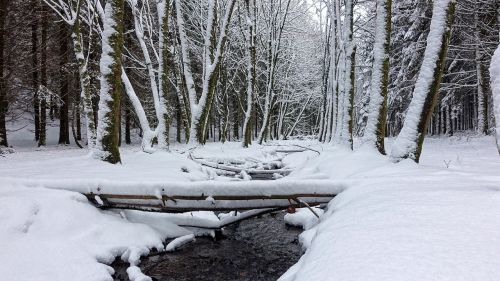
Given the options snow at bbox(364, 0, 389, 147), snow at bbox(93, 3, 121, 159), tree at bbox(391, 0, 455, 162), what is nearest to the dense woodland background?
snow at bbox(93, 3, 121, 159)

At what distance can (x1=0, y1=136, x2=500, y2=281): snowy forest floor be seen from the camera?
2.41m

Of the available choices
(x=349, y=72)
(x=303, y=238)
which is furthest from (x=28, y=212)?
(x=349, y=72)

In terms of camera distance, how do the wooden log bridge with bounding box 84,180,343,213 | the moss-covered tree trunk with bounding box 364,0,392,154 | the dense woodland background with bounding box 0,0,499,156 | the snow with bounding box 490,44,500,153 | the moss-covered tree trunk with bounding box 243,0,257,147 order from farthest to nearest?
the moss-covered tree trunk with bounding box 243,0,257,147, the dense woodland background with bounding box 0,0,499,156, the moss-covered tree trunk with bounding box 364,0,392,154, the wooden log bridge with bounding box 84,180,343,213, the snow with bounding box 490,44,500,153

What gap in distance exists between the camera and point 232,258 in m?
5.41

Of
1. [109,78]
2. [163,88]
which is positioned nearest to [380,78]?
[109,78]

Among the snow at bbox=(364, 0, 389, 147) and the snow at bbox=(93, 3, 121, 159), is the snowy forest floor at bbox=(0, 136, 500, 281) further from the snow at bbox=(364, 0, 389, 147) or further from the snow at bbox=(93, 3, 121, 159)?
the snow at bbox=(364, 0, 389, 147)

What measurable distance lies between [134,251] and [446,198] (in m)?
3.90

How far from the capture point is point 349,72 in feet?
44.8

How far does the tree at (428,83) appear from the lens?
253 inches

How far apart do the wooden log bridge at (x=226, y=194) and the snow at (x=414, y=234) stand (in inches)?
28.9

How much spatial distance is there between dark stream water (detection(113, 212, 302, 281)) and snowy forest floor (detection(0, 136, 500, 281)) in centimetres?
27

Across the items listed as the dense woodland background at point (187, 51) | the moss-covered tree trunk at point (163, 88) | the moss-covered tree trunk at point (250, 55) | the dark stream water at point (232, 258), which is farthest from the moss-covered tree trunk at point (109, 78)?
the moss-covered tree trunk at point (250, 55)

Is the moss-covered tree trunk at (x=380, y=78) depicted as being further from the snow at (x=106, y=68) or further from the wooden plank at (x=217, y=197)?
the snow at (x=106, y=68)

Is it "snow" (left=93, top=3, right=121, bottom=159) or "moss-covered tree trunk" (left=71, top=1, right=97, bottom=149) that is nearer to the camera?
"snow" (left=93, top=3, right=121, bottom=159)
